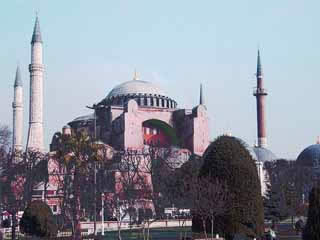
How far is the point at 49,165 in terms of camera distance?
46469 mm

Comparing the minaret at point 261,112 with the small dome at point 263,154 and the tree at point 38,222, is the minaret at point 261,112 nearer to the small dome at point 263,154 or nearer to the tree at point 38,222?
the small dome at point 263,154

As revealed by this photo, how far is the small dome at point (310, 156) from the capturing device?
209 ft

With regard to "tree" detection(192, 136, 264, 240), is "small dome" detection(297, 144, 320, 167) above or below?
above

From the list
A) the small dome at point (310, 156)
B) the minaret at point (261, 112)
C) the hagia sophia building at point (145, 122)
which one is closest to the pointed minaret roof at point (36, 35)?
the hagia sophia building at point (145, 122)

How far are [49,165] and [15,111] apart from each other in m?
17.6

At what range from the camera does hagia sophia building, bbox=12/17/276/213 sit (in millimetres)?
59681

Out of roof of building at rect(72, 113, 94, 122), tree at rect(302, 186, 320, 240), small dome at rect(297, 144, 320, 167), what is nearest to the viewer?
tree at rect(302, 186, 320, 240)

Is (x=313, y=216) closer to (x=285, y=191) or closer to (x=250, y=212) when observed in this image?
(x=250, y=212)

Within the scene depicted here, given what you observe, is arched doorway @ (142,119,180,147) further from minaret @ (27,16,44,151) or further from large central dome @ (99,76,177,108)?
minaret @ (27,16,44,151)

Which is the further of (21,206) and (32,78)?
(32,78)

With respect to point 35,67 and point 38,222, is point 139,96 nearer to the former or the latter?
point 35,67

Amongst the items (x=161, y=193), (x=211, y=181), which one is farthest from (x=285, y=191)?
(x=211, y=181)

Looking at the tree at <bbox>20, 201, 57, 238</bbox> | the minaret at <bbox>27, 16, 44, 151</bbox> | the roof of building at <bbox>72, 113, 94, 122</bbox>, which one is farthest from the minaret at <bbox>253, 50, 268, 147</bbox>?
the tree at <bbox>20, 201, 57, 238</bbox>

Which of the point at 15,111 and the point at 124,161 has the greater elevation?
the point at 15,111
